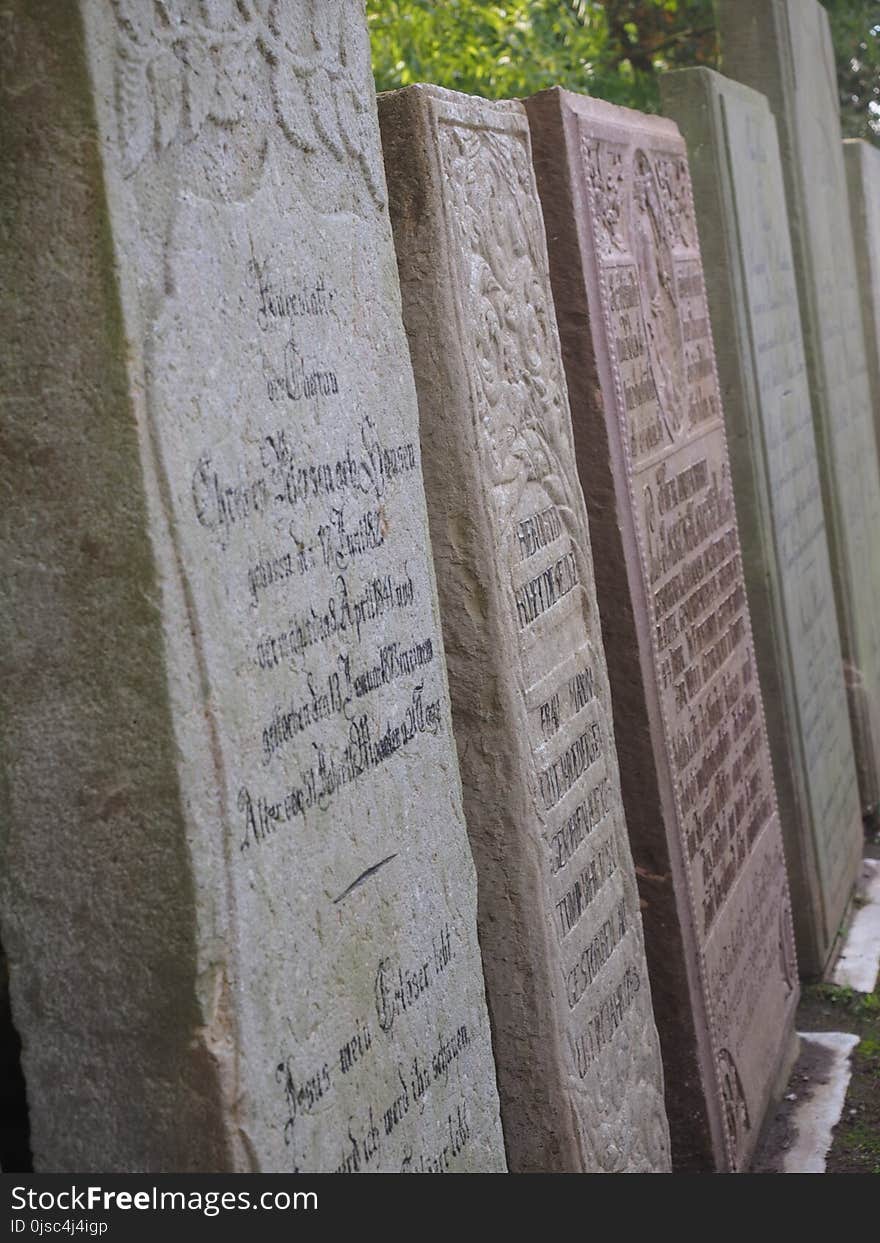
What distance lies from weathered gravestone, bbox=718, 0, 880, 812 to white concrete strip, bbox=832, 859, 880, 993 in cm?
61

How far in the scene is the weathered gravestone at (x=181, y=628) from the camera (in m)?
1.66

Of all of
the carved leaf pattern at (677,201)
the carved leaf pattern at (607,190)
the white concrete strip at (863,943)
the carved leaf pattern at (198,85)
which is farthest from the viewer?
the white concrete strip at (863,943)

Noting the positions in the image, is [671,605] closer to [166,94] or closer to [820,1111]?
[820,1111]

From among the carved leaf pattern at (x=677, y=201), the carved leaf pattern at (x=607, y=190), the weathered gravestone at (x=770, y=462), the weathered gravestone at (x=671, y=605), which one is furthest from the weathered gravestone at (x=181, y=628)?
the weathered gravestone at (x=770, y=462)

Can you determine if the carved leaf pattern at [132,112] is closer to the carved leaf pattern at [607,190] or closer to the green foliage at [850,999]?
the carved leaf pattern at [607,190]

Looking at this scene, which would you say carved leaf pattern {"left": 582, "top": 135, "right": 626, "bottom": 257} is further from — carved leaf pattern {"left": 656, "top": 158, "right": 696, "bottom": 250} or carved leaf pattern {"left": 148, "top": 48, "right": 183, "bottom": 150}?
carved leaf pattern {"left": 148, "top": 48, "right": 183, "bottom": 150}

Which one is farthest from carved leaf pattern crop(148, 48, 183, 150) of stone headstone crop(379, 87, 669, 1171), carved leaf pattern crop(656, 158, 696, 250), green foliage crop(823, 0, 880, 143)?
green foliage crop(823, 0, 880, 143)

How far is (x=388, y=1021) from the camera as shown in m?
2.04

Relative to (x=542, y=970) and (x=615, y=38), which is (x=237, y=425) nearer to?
(x=542, y=970)

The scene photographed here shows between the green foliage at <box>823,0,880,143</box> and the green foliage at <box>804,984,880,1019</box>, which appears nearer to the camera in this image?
the green foliage at <box>804,984,880,1019</box>

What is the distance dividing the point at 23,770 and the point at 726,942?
1.99 meters

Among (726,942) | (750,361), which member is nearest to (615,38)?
(750,361)

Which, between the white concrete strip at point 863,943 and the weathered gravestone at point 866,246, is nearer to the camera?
the white concrete strip at point 863,943

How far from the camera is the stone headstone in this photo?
2441 mm
